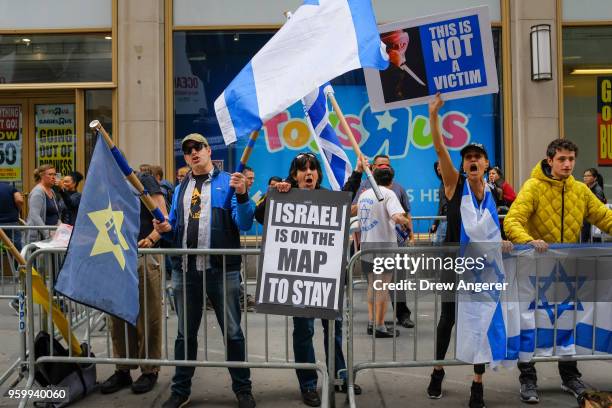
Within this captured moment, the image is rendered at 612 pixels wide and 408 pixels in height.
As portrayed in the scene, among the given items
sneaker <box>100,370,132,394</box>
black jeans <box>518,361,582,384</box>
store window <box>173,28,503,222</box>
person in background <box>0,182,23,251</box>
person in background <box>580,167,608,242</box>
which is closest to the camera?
black jeans <box>518,361,582,384</box>

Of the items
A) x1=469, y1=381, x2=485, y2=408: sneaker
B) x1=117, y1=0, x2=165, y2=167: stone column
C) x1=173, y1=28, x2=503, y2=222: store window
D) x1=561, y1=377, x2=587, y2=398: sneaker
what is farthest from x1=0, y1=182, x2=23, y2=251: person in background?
x1=561, y1=377, x2=587, y2=398: sneaker

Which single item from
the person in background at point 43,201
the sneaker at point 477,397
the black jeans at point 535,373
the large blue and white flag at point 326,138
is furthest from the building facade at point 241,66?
the sneaker at point 477,397

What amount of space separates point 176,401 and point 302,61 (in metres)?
2.76

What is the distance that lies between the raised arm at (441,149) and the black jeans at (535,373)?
1533mm

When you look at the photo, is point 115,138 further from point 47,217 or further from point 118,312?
point 118,312

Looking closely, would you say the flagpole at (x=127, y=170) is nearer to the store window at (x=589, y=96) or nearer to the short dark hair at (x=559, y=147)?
the short dark hair at (x=559, y=147)

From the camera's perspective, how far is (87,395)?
6.06m

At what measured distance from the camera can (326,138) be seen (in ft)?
19.3

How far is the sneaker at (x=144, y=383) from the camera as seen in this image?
20.1 feet

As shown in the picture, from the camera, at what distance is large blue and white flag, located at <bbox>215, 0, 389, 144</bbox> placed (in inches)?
198

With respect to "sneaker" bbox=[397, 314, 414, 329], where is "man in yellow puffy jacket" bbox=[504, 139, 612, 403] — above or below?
above

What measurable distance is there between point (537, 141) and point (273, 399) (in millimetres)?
7245

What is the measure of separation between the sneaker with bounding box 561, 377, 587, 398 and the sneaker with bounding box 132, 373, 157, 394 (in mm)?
3418

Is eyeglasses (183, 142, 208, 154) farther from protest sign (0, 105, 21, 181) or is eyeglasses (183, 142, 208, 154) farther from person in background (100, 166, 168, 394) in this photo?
protest sign (0, 105, 21, 181)
